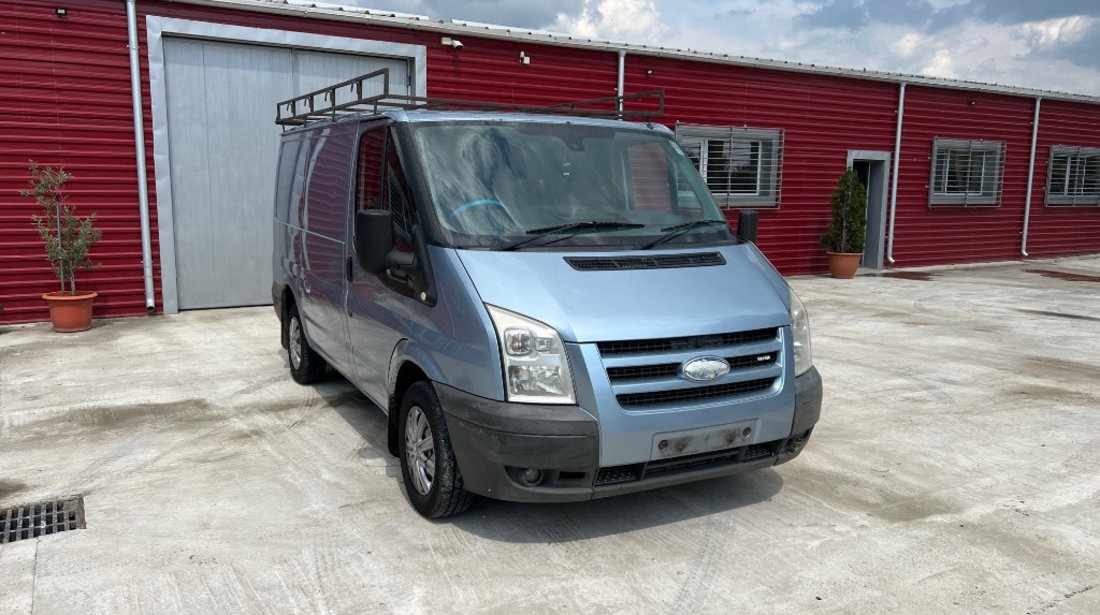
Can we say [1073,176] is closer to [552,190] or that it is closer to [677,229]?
[677,229]

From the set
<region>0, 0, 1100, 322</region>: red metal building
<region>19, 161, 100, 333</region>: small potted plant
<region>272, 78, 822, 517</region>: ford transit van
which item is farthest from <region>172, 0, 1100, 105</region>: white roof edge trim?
<region>272, 78, 822, 517</region>: ford transit van

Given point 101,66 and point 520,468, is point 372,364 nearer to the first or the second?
point 520,468

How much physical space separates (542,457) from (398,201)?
153cm

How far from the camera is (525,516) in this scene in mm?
3859

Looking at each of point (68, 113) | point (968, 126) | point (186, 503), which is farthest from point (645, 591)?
point (968, 126)

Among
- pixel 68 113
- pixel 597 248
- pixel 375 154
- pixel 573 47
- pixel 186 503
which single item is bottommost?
pixel 186 503

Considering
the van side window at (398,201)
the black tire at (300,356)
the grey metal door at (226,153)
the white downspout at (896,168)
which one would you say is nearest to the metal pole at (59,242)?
the grey metal door at (226,153)

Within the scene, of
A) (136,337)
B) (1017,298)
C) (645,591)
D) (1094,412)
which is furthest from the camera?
(1017,298)

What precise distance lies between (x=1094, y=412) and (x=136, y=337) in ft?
27.7

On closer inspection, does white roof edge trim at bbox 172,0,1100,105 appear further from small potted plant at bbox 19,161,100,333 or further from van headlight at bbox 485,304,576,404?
van headlight at bbox 485,304,576,404

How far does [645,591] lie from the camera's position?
3168 mm

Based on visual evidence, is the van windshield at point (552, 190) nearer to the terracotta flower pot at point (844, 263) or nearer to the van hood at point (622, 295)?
the van hood at point (622, 295)

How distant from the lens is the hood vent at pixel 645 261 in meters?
3.61

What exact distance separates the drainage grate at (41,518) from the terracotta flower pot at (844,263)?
12425mm
